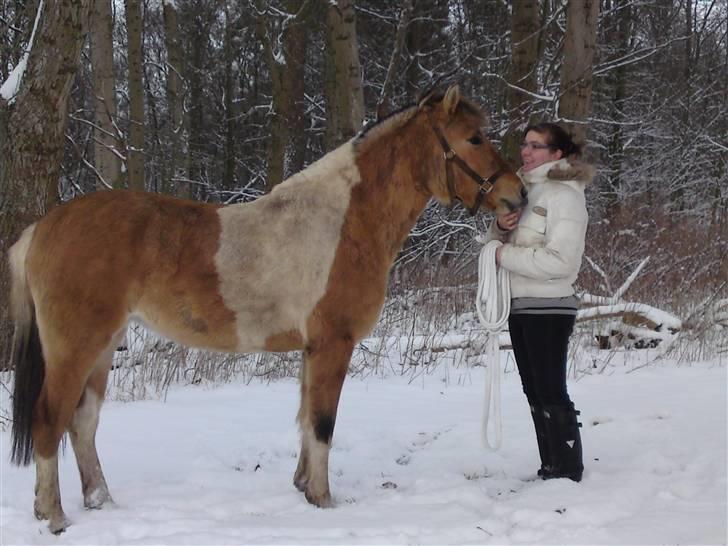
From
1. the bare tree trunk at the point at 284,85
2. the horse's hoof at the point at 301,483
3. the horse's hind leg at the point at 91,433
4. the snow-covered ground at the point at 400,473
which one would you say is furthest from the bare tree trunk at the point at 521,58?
the horse's hind leg at the point at 91,433

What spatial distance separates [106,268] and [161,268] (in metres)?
0.26

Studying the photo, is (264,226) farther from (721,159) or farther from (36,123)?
(721,159)

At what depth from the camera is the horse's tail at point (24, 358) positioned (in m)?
3.40

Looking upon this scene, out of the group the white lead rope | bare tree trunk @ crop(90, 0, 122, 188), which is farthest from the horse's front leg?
bare tree trunk @ crop(90, 0, 122, 188)

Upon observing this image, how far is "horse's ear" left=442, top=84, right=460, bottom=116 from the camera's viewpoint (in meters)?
3.64

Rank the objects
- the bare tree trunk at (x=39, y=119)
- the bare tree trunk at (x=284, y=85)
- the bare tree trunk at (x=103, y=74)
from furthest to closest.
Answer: the bare tree trunk at (x=284, y=85) → the bare tree trunk at (x=103, y=74) → the bare tree trunk at (x=39, y=119)

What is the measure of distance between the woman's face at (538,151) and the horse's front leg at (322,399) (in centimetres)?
150

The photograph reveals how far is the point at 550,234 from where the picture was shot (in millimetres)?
3738

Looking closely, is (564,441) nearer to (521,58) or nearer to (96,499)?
(96,499)

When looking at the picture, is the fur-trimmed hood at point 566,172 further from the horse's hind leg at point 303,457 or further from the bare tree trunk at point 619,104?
the bare tree trunk at point 619,104

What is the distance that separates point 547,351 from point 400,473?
1191 mm

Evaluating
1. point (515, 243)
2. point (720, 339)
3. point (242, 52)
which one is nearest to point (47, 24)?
point (515, 243)

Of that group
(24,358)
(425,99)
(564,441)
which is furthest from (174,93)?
(564,441)

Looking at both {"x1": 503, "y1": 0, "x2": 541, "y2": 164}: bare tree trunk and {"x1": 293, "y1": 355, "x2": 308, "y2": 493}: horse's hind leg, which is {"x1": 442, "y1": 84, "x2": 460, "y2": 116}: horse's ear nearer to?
{"x1": 293, "y1": 355, "x2": 308, "y2": 493}: horse's hind leg
